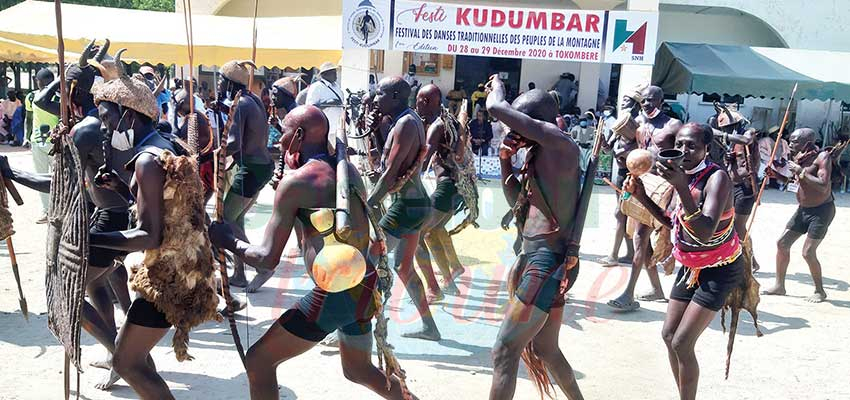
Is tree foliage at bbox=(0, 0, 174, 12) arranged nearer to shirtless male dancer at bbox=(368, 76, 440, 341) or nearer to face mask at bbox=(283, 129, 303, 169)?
shirtless male dancer at bbox=(368, 76, 440, 341)

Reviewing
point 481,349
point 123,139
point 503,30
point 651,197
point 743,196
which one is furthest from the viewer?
point 503,30

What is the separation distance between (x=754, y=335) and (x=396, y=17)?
9.59m

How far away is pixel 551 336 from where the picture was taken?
3.98 meters

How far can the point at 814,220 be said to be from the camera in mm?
7105

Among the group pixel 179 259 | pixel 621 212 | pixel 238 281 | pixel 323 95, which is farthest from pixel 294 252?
pixel 179 259

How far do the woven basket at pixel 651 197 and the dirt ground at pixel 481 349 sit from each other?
819 millimetres

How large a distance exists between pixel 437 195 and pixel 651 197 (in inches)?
66.5

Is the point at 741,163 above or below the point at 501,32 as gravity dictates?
below

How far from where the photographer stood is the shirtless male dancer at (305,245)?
10.6 ft

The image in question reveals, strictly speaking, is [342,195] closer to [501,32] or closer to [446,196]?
[446,196]

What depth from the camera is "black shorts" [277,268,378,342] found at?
3.33m

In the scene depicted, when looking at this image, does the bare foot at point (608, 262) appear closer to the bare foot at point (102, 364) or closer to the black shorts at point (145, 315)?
the bare foot at point (102, 364)

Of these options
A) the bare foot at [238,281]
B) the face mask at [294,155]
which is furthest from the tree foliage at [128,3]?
the face mask at [294,155]

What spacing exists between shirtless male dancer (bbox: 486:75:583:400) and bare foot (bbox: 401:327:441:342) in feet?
5.62
